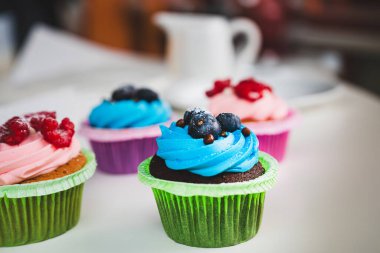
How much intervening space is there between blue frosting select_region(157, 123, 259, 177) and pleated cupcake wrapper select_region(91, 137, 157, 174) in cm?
46

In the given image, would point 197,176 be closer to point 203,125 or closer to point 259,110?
point 203,125

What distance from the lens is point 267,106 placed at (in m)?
1.74

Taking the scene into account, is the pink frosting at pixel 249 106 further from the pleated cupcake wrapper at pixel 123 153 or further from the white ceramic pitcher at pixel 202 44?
the white ceramic pitcher at pixel 202 44

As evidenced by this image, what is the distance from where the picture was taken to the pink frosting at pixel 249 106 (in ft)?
5.62

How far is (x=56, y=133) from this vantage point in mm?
1296

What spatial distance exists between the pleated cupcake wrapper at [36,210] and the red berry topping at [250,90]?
25.6 inches

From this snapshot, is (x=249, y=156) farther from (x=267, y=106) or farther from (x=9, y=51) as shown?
(x=9, y=51)

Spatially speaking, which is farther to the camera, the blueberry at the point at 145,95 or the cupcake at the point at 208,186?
the blueberry at the point at 145,95

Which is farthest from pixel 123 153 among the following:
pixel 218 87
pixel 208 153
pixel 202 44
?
pixel 202 44

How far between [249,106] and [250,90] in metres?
0.05

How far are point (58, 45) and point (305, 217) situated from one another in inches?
89.9

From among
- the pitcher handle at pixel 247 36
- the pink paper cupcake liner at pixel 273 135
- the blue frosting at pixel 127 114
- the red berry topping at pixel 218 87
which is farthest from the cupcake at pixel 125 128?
the pitcher handle at pixel 247 36

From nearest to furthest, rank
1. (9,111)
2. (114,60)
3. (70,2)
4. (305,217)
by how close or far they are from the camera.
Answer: (305,217) < (9,111) < (114,60) < (70,2)

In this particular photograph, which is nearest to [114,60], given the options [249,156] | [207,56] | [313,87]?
[207,56]
